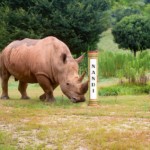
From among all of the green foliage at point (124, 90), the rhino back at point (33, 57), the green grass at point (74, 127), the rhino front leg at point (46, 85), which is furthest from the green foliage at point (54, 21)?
the green grass at point (74, 127)

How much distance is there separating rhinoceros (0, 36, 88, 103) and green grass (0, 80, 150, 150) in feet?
1.93

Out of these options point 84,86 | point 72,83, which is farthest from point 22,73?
point 84,86

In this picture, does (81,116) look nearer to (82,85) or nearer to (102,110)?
(102,110)

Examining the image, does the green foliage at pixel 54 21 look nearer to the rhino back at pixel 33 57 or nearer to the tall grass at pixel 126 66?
the tall grass at pixel 126 66

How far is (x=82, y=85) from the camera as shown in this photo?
11211 mm

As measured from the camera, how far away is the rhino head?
11312mm

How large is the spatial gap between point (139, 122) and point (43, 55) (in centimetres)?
404

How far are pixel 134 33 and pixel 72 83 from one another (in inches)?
708

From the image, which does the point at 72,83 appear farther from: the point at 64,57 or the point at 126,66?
the point at 126,66

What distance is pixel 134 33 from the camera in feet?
94.7

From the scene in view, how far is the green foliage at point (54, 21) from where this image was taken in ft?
80.8

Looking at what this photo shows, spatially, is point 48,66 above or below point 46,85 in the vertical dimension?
above

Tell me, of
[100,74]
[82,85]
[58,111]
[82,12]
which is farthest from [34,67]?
[82,12]

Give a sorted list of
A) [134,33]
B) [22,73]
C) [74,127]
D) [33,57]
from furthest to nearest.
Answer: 1. [134,33]
2. [22,73]
3. [33,57]
4. [74,127]
